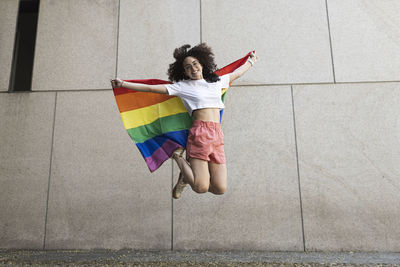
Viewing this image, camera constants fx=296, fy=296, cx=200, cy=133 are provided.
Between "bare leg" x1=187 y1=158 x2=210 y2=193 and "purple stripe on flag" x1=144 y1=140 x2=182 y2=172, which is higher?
"purple stripe on flag" x1=144 y1=140 x2=182 y2=172

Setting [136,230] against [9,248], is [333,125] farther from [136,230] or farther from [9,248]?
[9,248]

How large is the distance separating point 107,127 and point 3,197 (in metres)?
2.22

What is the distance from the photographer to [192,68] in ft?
11.3

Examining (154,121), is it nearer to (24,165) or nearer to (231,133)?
(231,133)

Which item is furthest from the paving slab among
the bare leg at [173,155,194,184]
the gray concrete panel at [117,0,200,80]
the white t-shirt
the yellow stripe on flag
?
the gray concrete panel at [117,0,200,80]

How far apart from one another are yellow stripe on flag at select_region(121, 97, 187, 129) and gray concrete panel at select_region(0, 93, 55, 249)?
247 cm

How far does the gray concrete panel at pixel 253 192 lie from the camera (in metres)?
4.96

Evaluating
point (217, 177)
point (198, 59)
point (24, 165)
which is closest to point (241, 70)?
point (198, 59)

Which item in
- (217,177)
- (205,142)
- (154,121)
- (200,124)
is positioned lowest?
(217,177)

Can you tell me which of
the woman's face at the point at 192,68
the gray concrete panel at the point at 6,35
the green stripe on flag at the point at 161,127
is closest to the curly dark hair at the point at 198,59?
the woman's face at the point at 192,68

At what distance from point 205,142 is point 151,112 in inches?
38.7

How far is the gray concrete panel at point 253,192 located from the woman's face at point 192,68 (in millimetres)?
1938

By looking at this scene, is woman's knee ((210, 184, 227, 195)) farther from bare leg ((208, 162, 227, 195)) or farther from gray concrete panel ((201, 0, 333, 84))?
gray concrete panel ((201, 0, 333, 84))

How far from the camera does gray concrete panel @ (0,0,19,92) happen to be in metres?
5.71
